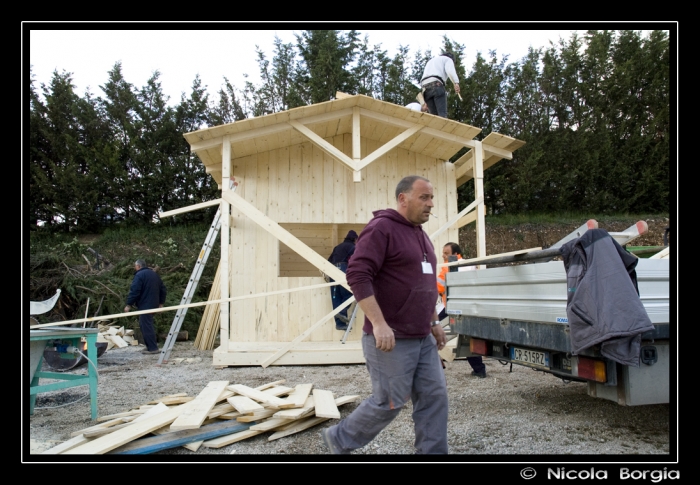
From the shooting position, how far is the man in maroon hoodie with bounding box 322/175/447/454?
113 inches

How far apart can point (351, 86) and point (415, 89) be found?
2.47m

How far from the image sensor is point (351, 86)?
63.1ft

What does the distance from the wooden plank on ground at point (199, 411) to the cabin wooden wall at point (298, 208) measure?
320 centimetres

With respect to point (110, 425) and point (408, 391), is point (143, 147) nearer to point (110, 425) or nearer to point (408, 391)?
point (110, 425)

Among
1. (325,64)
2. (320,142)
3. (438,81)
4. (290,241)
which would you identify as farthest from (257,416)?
(325,64)

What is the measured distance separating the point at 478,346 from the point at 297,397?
1.86 metres

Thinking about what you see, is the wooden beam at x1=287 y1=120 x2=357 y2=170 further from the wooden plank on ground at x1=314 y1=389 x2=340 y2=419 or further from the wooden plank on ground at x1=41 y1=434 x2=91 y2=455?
the wooden plank on ground at x1=41 y1=434 x2=91 y2=455

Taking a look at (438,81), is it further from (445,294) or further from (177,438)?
(177,438)

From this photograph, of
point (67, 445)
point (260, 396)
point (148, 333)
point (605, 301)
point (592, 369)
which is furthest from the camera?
point (148, 333)

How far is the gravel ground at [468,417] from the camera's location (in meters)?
3.58

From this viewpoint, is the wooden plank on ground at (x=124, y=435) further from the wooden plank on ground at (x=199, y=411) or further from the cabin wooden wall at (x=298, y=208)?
the cabin wooden wall at (x=298, y=208)

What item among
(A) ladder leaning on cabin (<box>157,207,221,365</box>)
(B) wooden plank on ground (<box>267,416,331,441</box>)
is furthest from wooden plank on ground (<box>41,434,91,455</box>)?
(A) ladder leaning on cabin (<box>157,207,221,365</box>)

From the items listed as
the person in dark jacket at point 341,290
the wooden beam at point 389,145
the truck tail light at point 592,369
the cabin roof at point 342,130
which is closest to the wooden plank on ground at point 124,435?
the truck tail light at point 592,369

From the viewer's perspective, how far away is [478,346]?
16.3 ft
